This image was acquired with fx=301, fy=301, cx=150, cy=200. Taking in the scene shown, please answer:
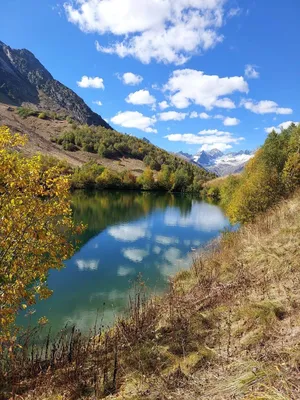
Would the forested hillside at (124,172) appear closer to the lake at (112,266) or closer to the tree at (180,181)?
the tree at (180,181)

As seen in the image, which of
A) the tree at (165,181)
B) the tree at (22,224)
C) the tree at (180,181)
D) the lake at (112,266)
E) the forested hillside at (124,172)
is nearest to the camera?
the tree at (22,224)

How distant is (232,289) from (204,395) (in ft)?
22.6

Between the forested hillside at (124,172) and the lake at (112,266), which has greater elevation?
the forested hillside at (124,172)

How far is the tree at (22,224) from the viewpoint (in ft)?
27.6

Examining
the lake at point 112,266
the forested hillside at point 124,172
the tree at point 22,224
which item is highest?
the forested hillside at point 124,172

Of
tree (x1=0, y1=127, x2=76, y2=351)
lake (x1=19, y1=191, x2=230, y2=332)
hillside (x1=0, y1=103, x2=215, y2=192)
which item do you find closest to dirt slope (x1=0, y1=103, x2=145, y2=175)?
hillside (x1=0, y1=103, x2=215, y2=192)

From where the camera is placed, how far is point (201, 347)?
8.81 meters

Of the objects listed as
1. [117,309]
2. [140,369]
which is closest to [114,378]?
[140,369]

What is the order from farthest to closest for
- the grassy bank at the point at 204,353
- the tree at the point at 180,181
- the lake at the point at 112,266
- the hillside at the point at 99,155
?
the tree at the point at 180,181 < the hillside at the point at 99,155 < the lake at the point at 112,266 < the grassy bank at the point at 204,353

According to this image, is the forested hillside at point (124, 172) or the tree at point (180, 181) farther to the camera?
the tree at point (180, 181)

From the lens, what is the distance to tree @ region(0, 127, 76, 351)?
8422 mm

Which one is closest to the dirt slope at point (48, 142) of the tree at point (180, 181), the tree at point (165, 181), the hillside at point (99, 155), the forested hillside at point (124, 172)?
the hillside at point (99, 155)

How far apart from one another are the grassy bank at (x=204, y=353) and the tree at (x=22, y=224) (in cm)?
210

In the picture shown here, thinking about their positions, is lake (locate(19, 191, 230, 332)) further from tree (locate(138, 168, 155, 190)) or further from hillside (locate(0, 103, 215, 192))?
tree (locate(138, 168, 155, 190))
